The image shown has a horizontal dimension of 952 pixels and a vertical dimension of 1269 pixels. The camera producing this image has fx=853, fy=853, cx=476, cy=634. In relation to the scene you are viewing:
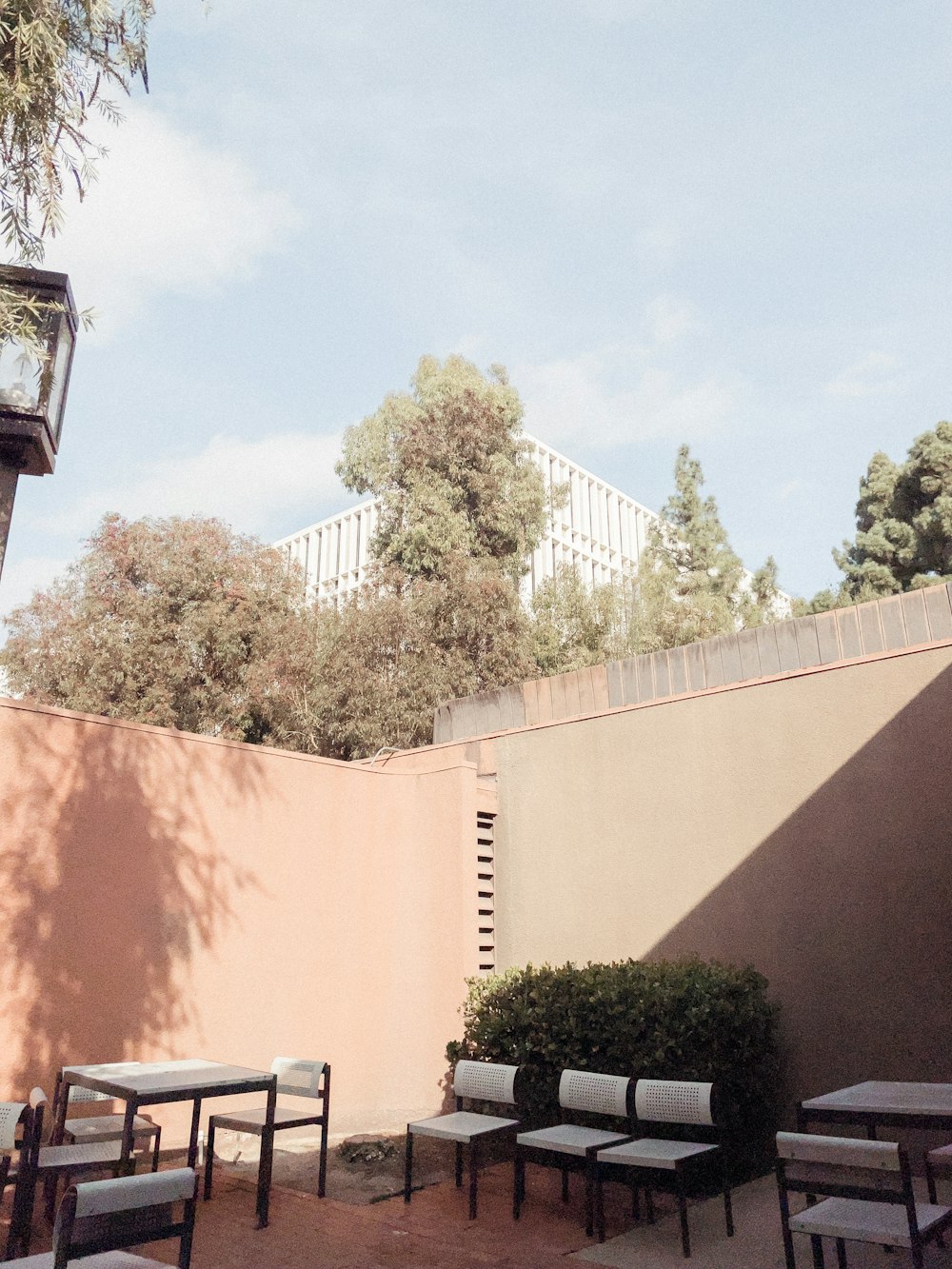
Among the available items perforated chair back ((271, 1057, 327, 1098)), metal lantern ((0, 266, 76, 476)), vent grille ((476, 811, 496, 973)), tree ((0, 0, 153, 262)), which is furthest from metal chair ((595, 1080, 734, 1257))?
tree ((0, 0, 153, 262))

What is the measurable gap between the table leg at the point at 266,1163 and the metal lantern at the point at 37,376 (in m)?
3.19

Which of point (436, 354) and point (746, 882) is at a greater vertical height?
point (436, 354)

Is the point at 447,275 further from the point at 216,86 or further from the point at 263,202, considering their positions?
the point at 216,86

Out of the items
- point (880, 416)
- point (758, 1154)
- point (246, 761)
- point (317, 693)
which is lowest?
point (758, 1154)

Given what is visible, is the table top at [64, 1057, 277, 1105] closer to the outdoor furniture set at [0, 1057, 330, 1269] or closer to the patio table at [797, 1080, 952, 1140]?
the outdoor furniture set at [0, 1057, 330, 1269]

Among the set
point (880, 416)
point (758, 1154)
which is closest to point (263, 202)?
point (758, 1154)

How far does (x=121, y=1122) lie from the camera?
15.5 feet

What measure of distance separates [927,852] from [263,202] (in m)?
7.31

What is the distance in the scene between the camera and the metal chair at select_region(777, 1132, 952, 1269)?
2.72 meters

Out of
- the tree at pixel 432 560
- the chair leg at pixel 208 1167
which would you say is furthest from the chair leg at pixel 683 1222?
the tree at pixel 432 560

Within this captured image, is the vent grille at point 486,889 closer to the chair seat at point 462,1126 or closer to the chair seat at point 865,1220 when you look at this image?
the chair seat at point 462,1126

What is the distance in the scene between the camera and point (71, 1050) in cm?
523

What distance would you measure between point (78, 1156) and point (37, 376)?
3501mm

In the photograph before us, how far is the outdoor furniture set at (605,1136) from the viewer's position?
3965 millimetres
